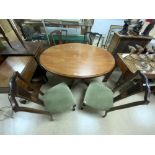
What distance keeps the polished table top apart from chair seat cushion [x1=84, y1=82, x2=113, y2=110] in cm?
22

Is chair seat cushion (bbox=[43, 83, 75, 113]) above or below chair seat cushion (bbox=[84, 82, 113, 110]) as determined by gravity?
above

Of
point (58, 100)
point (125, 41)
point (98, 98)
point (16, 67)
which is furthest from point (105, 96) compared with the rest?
point (125, 41)

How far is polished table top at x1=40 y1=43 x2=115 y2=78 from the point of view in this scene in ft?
5.14

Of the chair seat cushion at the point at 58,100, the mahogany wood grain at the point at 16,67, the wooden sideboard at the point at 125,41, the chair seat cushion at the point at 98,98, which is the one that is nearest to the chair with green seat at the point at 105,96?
the chair seat cushion at the point at 98,98

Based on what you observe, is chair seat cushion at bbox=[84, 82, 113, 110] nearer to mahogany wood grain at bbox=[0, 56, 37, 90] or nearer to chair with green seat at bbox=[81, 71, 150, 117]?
chair with green seat at bbox=[81, 71, 150, 117]

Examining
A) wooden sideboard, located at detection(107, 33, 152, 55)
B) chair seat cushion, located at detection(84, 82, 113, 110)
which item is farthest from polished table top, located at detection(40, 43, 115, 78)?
Answer: wooden sideboard, located at detection(107, 33, 152, 55)

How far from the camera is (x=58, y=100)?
1.50 meters

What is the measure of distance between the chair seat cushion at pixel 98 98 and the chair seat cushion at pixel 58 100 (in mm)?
218

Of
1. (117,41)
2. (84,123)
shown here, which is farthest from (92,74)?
(117,41)

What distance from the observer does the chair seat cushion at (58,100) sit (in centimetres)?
144

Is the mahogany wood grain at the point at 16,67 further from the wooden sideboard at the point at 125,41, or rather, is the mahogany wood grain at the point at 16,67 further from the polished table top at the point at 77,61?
the wooden sideboard at the point at 125,41

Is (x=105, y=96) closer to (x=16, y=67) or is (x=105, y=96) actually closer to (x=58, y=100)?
(x=58, y=100)

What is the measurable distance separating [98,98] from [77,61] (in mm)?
607
